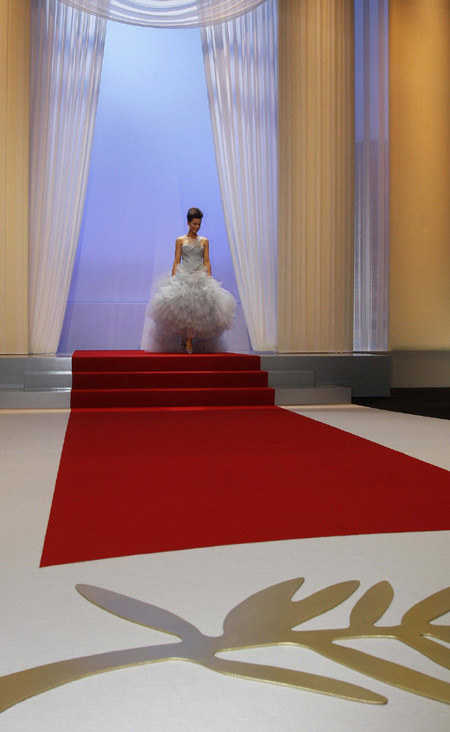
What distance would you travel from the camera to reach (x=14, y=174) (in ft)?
22.7

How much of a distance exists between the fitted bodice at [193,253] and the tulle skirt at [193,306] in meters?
0.38

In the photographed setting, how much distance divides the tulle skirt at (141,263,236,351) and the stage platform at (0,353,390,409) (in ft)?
1.93

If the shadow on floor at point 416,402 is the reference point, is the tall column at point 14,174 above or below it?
above

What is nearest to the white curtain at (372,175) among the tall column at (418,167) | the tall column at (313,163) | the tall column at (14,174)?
the tall column at (418,167)

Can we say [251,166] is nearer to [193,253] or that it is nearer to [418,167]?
[193,253]

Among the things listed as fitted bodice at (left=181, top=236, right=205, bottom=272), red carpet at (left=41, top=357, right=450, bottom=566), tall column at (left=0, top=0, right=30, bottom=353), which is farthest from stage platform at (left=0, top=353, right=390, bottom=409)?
red carpet at (left=41, top=357, right=450, bottom=566)

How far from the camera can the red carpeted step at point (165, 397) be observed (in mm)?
5520

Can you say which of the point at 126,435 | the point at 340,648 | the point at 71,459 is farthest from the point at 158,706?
the point at 126,435

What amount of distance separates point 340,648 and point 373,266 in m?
6.79

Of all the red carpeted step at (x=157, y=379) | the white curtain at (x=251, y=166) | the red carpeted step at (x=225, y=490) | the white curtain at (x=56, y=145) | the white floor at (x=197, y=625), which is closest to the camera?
the white floor at (x=197, y=625)

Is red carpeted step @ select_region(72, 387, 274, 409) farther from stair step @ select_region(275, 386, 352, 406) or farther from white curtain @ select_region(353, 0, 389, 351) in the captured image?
white curtain @ select_region(353, 0, 389, 351)

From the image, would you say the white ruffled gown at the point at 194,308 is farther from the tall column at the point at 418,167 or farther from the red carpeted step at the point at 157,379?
the tall column at the point at 418,167

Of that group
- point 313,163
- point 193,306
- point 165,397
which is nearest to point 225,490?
point 165,397

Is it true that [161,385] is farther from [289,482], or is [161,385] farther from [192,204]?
[192,204]
